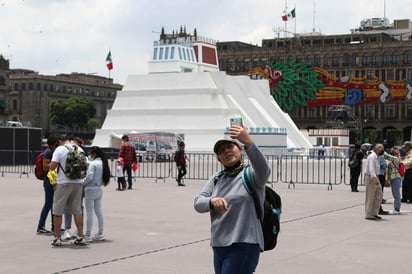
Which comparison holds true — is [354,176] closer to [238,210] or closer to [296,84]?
[238,210]

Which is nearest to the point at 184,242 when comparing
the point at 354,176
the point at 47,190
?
the point at 47,190

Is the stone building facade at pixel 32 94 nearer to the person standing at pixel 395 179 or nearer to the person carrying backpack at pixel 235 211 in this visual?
the person standing at pixel 395 179

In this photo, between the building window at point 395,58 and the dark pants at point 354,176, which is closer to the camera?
the dark pants at point 354,176

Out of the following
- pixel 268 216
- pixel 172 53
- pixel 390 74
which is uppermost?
pixel 390 74

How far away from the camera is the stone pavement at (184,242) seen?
29.5 feet

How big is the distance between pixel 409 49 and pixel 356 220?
296 ft

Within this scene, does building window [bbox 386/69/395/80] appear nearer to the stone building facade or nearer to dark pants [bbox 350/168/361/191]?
the stone building facade

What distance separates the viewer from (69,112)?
4205 inches

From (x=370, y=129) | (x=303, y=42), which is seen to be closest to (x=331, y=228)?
(x=370, y=129)

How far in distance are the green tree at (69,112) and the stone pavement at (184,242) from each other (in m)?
90.8

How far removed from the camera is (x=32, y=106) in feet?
372

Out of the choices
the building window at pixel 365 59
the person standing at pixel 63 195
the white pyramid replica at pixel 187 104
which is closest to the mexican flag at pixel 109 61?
the white pyramid replica at pixel 187 104

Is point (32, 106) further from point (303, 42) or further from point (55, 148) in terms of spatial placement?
point (55, 148)

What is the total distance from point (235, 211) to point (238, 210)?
2cm
